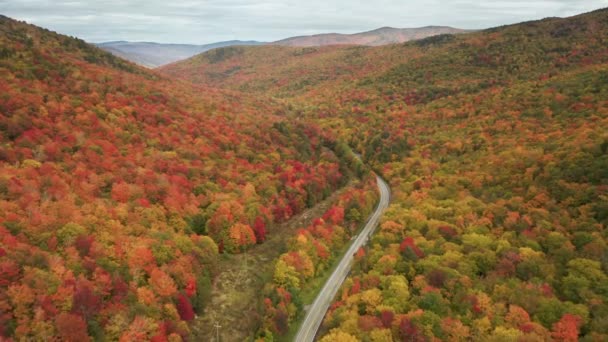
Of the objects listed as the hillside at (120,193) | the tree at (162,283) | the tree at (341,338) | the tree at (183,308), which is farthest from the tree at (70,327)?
the tree at (341,338)

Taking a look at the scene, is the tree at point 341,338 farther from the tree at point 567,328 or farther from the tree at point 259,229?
the tree at point 259,229

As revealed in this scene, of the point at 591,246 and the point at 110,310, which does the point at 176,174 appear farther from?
the point at 591,246

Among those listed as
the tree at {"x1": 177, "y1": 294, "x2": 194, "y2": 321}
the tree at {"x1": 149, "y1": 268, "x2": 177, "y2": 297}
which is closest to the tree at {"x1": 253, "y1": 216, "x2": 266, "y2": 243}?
the tree at {"x1": 177, "y1": 294, "x2": 194, "y2": 321}

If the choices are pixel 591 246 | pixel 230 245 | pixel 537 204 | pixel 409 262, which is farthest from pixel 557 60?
pixel 230 245

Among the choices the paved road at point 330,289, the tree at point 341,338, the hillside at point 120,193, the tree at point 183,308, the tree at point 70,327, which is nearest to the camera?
the tree at point 70,327

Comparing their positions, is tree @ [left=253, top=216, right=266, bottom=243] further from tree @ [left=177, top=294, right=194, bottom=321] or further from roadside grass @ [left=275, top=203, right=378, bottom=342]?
tree @ [left=177, top=294, right=194, bottom=321]

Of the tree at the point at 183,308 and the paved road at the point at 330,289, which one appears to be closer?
the tree at the point at 183,308

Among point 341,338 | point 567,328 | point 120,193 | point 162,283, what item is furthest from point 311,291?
point 120,193
